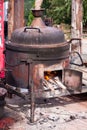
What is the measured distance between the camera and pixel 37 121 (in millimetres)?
5250

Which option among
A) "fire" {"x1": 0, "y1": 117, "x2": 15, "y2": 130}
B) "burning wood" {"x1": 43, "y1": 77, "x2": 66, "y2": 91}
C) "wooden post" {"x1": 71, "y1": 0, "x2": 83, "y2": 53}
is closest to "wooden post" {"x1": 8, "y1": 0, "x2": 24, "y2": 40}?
"wooden post" {"x1": 71, "y1": 0, "x2": 83, "y2": 53}

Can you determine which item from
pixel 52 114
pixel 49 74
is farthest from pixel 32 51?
pixel 52 114

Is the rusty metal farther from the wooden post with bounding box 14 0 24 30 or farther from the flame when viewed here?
the wooden post with bounding box 14 0 24 30

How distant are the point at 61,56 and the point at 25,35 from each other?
0.77 meters

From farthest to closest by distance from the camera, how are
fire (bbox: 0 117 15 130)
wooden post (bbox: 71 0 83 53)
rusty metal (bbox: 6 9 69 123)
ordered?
wooden post (bbox: 71 0 83 53) → rusty metal (bbox: 6 9 69 123) → fire (bbox: 0 117 15 130)

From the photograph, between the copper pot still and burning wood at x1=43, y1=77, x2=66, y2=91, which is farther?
burning wood at x1=43, y1=77, x2=66, y2=91

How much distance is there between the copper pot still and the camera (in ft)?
18.3

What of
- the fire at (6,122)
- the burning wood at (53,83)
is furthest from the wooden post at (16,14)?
the fire at (6,122)

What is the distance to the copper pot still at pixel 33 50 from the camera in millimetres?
5569

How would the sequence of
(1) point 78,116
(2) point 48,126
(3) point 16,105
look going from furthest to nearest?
(3) point 16,105
(1) point 78,116
(2) point 48,126

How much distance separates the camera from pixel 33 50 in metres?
5.55

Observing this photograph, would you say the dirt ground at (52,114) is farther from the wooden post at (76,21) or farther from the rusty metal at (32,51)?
the wooden post at (76,21)

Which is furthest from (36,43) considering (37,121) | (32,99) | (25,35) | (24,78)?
(37,121)

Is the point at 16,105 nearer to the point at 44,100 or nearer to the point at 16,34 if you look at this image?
the point at 44,100
